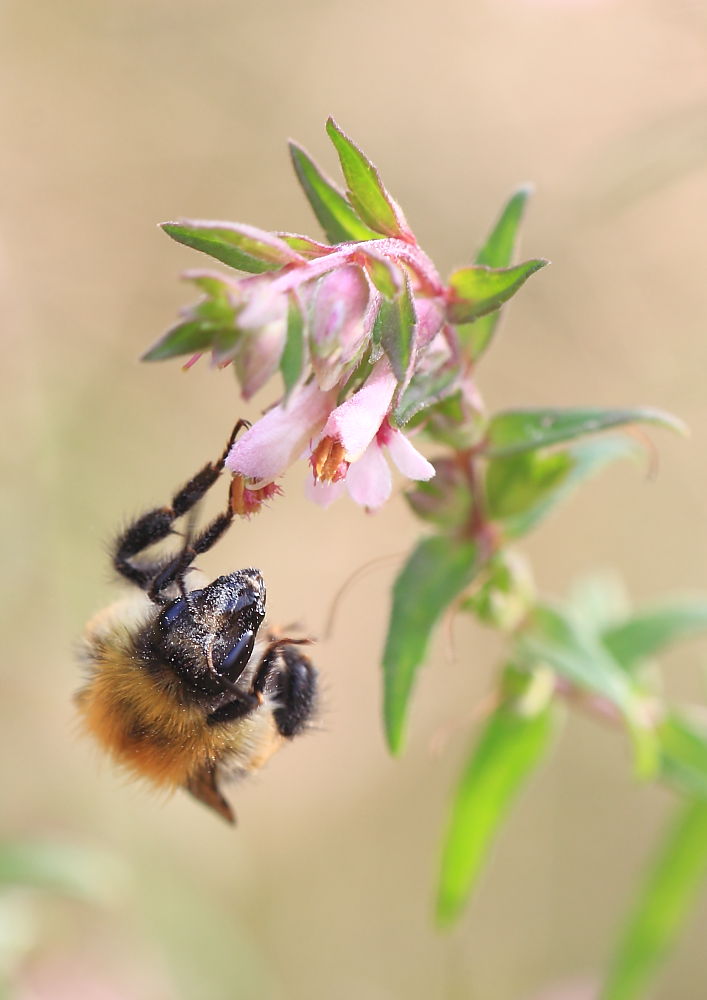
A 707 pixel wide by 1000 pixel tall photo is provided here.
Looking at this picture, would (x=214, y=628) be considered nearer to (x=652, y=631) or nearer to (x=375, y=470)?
(x=375, y=470)

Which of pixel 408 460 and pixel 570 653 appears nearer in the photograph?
pixel 408 460

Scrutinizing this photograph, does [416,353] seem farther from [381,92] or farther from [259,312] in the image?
[381,92]

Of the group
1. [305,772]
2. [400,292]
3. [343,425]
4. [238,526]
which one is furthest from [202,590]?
[305,772]

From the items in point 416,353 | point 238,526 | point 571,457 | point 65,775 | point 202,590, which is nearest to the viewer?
point 416,353

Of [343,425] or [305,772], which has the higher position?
[343,425]

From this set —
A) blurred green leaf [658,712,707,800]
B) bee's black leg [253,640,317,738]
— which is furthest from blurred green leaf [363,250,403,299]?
blurred green leaf [658,712,707,800]

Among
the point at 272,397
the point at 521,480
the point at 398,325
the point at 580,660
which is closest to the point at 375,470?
the point at 398,325
